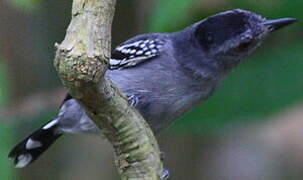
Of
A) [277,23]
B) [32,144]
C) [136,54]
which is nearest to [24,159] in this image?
[32,144]

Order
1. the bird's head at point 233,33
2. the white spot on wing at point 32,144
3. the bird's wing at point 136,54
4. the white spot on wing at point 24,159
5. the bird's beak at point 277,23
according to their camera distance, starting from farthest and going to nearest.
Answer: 1. the white spot on wing at point 32,144
2. the white spot on wing at point 24,159
3. the bird's wing at point 136,54
4. the bird's head at point 233,33
5. the bird's beak at point 277,23

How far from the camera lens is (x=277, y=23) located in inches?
152

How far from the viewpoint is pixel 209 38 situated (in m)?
4.16

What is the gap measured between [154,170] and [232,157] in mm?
4103

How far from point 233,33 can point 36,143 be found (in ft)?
4.40

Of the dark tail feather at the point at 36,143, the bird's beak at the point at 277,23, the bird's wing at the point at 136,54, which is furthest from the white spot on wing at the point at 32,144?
the bird's beak at the point at 277,23

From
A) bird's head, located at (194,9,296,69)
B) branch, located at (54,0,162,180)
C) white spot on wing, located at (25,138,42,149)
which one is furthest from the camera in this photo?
white spot on wing, located at (25,138,42,149)

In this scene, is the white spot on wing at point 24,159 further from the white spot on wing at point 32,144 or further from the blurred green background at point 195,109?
the blurred green background at point 195,109

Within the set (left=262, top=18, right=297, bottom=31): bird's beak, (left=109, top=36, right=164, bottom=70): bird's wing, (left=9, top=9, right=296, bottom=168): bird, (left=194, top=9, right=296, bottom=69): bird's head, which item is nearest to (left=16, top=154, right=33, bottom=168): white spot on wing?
(left=9, top=9, right=296, bottom=168): bird

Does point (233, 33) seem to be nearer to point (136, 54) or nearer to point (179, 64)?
point (179, 64)

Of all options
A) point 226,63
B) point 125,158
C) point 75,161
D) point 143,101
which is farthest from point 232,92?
point 75,161

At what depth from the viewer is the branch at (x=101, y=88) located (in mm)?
2389

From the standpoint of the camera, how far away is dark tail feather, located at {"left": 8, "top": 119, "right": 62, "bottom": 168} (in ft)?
14.6

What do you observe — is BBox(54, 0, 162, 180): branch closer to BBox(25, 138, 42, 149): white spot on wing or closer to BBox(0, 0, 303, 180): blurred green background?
BBox(0, 0, 303, 180): blurred green background
